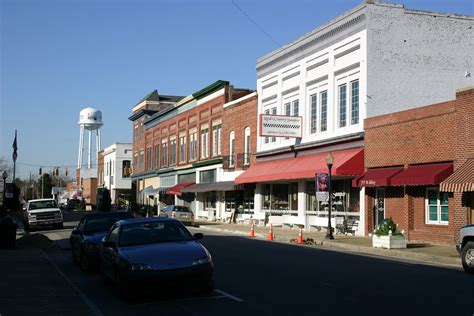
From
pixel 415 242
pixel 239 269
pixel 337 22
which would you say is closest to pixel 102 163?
pixel 337 22

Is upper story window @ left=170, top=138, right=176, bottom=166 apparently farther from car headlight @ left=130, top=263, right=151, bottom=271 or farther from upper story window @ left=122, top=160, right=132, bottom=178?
car headlight @ left=130, top=263, right=151, bottom=271

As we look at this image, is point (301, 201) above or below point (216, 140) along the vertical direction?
below

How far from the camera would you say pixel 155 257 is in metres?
10.3

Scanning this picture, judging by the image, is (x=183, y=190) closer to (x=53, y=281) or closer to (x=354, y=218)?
(x=354, y=218)

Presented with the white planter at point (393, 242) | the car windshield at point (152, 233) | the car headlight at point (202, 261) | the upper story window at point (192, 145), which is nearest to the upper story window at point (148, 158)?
the upper story window at point (192, 145)

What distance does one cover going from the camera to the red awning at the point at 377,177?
25812 mm

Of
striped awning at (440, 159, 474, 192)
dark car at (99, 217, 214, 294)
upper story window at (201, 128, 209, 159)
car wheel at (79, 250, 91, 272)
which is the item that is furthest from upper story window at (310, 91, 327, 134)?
dark car at (99, 217, 214, 294)

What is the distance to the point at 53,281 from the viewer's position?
13734 millimetres

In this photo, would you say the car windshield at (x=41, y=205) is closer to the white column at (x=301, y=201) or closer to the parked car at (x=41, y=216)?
the parked car at (x=41, y=216)

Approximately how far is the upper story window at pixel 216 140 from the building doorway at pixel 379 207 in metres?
23.2

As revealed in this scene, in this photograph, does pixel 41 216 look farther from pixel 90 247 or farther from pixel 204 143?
pixel 90 247

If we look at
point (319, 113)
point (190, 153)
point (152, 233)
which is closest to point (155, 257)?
point (152, 233)

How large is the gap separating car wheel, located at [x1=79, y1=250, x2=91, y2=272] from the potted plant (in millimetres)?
11279

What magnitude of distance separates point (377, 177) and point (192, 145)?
33.2 m
